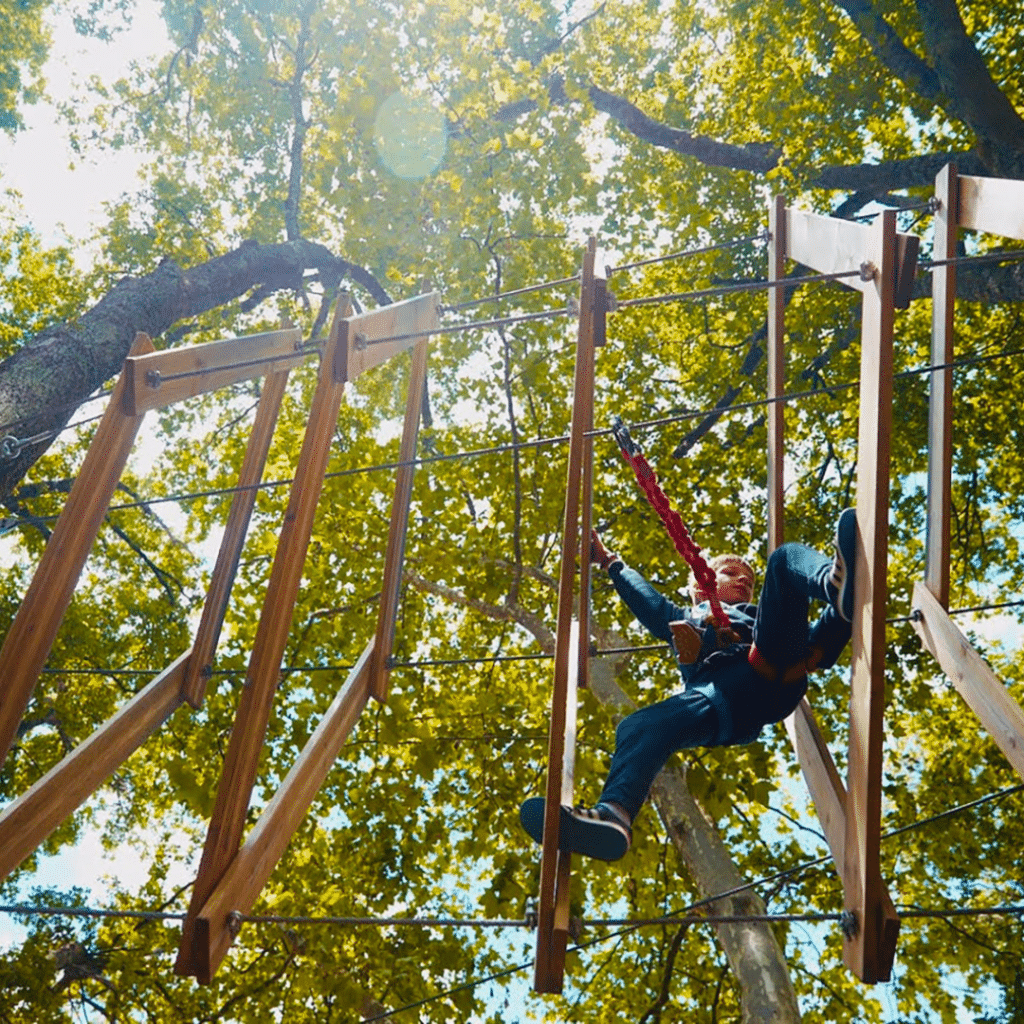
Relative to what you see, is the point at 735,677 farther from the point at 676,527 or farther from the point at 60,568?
the point at 60,568

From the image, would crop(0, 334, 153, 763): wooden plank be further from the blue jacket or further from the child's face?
the child's face

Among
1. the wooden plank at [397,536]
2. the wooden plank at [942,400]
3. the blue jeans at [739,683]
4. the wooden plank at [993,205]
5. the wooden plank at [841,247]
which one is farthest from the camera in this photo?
the wooden plank at [397,536]

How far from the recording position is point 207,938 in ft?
7.88

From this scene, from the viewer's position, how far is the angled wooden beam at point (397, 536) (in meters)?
3.90

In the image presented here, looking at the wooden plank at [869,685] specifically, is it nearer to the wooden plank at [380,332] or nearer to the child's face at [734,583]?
the child's face at [734,583]

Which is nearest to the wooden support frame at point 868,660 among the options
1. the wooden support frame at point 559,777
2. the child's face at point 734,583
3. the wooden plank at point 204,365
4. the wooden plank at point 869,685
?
the wooden plank at point 869,685

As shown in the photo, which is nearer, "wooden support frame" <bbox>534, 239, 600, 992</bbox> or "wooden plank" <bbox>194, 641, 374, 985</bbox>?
"wooden support frame" <bbox>534, 239, 600, 992</bbox>

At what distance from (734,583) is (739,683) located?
0.83 metres

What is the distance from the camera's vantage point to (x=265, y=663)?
2.81 m

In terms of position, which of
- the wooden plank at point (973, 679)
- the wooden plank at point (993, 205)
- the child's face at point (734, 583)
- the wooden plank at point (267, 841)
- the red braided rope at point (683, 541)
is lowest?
the wooden plank at point (267, 841)

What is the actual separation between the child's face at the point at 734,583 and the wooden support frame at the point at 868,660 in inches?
31.6

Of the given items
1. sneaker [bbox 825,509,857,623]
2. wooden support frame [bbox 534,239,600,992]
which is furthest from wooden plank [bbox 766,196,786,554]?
wooden support frame [bbox 534,239,600,992]

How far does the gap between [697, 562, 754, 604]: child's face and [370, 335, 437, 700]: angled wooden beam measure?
4.15 feet

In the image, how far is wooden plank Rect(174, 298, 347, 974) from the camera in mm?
2545
